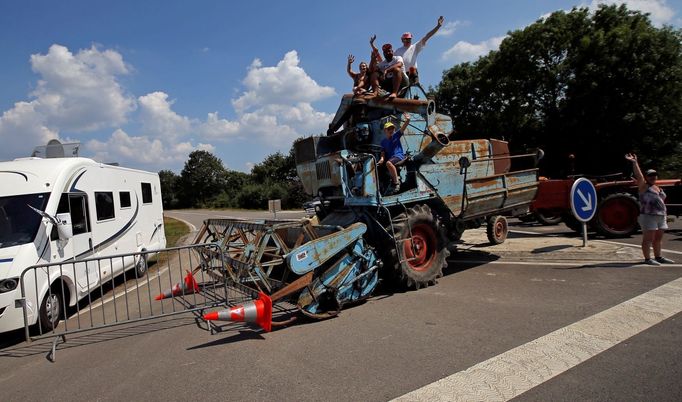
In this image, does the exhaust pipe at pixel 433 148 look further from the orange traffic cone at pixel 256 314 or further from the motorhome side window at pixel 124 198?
the motorhome side window at pixel 124 198

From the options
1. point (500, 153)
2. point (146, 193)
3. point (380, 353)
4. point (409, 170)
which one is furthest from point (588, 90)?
point (380, 353)

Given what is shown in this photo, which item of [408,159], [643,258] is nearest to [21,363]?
[408,159]

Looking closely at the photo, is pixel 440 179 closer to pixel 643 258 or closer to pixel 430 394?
pixel 643 258

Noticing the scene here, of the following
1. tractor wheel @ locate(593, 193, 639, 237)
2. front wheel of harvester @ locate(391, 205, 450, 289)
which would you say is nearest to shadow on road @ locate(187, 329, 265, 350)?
front wheel of harvester @ locate(391, 205, 450, 289)

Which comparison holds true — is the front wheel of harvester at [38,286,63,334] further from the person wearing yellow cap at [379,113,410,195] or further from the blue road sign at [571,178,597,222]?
the blue road sign at [571,178,597,222]

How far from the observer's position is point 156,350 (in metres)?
4.89

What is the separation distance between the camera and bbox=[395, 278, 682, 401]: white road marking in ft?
11.0

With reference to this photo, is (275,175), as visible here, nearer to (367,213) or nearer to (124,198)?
(124,198)

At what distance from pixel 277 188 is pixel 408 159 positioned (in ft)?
159

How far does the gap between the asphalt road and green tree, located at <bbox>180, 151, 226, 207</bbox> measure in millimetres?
85933

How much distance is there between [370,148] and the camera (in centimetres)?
746

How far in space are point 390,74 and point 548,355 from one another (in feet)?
18.1

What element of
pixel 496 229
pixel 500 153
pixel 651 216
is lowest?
pixel 496 229

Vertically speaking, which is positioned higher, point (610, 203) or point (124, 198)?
point (124, 198)
